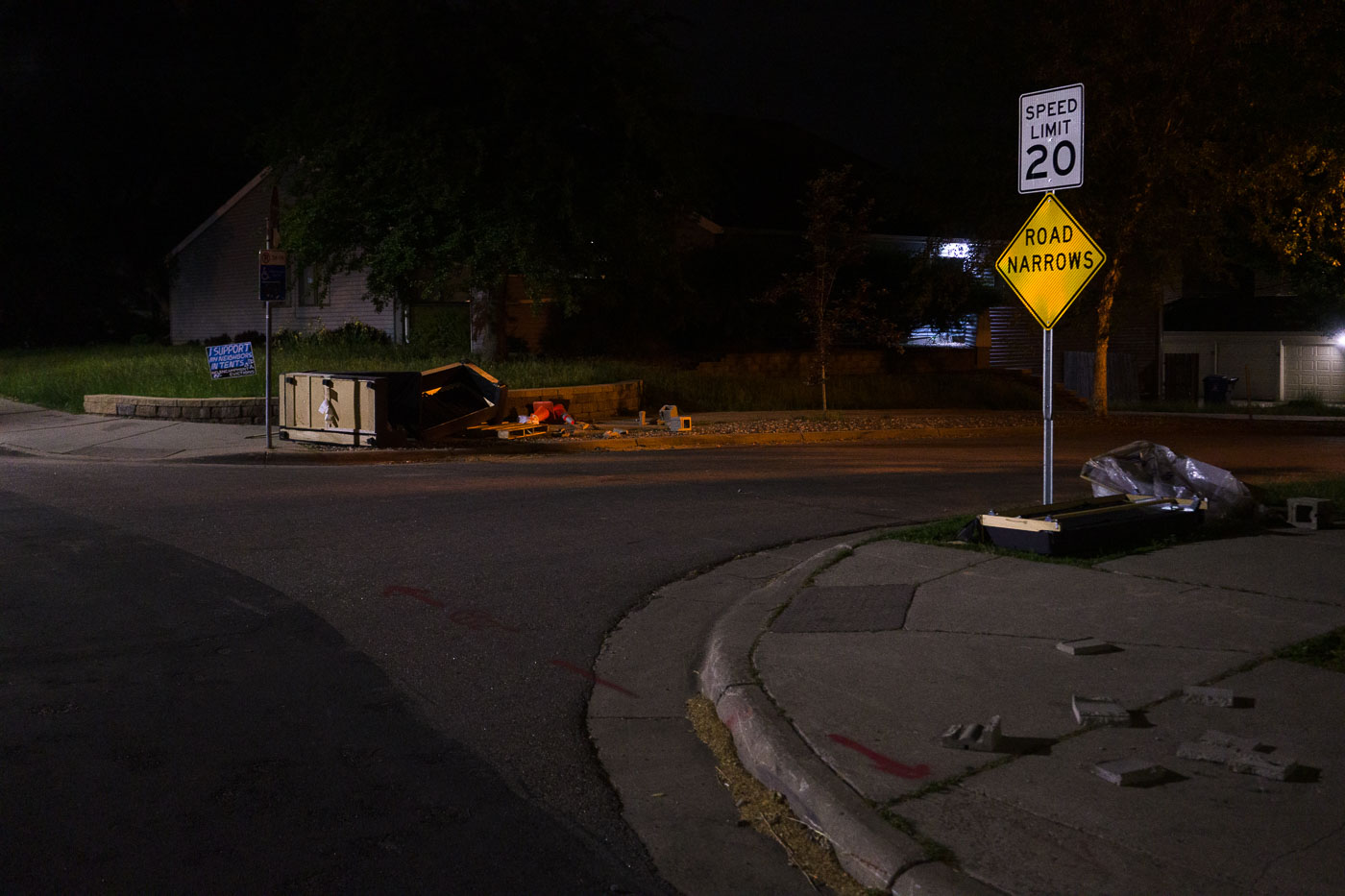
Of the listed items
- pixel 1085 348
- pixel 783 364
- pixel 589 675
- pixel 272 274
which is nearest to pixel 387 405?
pixel 272 274

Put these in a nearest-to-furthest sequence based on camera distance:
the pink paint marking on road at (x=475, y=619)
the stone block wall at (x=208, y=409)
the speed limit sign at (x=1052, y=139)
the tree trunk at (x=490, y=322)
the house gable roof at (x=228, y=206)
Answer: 1. the pink paint marking on road at (x=475, y=619)
2. the speed limit sign at (x=1052, y=139)
3. the stone block wall at (x=208, y=409)
4. the tree trunk at (x=490, y=322)
5. the house gable roof at (x=228, y=206)

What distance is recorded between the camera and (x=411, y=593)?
26.7 feet

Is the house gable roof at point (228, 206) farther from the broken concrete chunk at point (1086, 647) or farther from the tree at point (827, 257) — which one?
the broken concrete chunk at point (1086, 647)

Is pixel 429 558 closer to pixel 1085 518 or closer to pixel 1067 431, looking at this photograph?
pixel 1085 518

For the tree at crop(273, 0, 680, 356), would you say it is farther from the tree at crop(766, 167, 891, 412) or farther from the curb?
the curb

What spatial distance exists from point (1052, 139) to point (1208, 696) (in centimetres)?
533

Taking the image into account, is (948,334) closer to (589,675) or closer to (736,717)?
(589,675)

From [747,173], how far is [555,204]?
17920 millimetres

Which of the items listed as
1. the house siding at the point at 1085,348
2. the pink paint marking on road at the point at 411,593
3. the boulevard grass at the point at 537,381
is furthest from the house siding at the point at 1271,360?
the pink paint marking on road at the point at 411,593

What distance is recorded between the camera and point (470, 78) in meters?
24.7

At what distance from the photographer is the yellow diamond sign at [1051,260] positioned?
366 inches

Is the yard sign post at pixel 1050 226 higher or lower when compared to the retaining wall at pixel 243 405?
higher

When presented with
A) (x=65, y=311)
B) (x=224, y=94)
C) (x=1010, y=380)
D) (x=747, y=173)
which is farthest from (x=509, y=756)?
(x=224, y=94)

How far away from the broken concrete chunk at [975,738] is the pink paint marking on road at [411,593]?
153 inches
